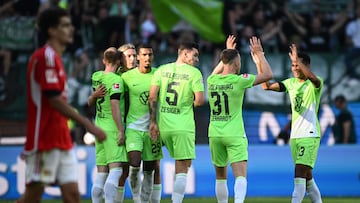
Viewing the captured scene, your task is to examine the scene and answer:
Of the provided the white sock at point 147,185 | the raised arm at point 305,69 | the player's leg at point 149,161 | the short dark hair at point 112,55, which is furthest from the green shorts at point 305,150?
the short dark hair at point 112,55

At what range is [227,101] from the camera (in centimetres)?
1378

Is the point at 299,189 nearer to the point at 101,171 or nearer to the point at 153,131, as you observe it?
the point at 153,131

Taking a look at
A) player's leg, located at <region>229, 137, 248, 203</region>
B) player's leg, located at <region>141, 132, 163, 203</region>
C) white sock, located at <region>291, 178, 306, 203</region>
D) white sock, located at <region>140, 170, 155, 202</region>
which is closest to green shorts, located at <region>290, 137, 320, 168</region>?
white sock, located at <region>291, 178, 306, 203</region>

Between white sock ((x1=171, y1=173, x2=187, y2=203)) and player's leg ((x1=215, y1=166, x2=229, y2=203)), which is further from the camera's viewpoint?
player's leg ((x1=215, y1=166, x2=229, y2=203))

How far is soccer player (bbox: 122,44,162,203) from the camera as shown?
46.1 ft

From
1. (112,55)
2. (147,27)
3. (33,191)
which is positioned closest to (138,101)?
(112,55)

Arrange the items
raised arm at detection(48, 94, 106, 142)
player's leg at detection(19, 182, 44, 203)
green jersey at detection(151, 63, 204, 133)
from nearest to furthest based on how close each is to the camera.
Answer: raised arm at detection(48, 94, 106, 142) < player's leg at detection(19, 182, 44, 203) < green jersey at detection(151, 63, 204, 133)

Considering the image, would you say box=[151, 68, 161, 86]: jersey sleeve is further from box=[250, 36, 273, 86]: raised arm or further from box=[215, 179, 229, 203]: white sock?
box=[215, 179, 229, 203]: white sock

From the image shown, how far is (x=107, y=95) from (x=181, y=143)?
1265 millimetres

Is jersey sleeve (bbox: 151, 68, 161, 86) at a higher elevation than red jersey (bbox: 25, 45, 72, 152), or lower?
higher

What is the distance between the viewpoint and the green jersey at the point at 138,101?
1414cm

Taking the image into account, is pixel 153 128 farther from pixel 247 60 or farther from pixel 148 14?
pixel 148 14

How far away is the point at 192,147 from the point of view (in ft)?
45.6

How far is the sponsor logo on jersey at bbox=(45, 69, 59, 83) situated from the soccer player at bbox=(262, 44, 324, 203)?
18.0 ft
